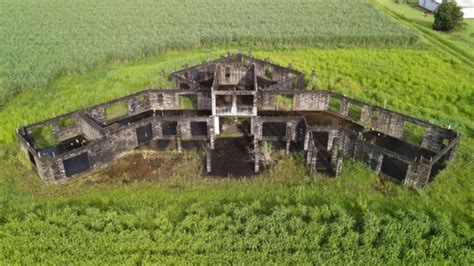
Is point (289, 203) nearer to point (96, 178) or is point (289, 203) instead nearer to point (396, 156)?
point (396, 156)

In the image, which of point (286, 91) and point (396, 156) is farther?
point (286, 91)

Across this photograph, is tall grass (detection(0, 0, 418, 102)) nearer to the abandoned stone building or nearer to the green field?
the green field

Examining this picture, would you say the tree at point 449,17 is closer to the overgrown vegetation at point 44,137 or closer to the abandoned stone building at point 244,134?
the abandoned stone building at point 244,134

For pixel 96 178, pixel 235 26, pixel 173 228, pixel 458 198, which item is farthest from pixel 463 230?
pixel 235 26

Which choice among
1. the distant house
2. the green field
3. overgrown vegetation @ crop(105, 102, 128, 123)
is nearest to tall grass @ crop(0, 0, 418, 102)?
overgrown vegetation @ crop(105, 102, 128, 123)

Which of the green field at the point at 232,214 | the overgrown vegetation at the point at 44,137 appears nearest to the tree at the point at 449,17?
the green field at the point at 232,214
